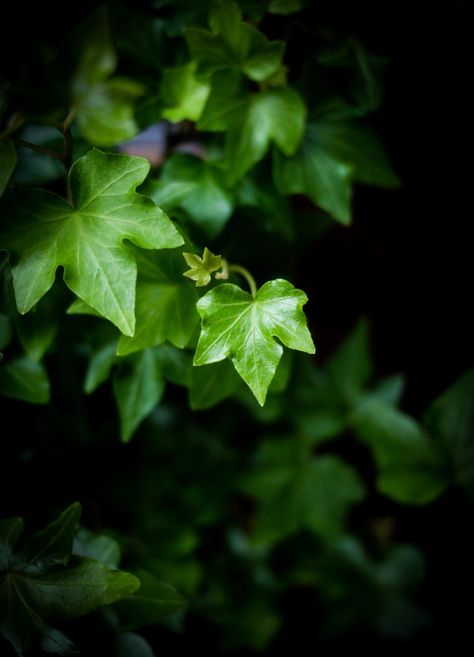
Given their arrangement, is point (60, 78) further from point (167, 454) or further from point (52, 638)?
point (167, 454)

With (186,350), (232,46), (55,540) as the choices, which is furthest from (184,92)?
(55,540)

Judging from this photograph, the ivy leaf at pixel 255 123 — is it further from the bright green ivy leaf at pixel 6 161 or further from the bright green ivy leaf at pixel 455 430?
the bright green ivy leaf at pixel 455 430

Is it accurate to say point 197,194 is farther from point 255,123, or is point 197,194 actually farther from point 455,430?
point 455,430

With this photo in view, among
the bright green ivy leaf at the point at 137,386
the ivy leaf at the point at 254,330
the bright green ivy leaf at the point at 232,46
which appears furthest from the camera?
the bright green ivy leaf at the point at 137,386

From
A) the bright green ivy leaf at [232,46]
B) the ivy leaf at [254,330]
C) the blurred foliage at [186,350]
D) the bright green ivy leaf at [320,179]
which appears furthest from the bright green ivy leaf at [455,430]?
the bright green ivy leaf at [232,46]

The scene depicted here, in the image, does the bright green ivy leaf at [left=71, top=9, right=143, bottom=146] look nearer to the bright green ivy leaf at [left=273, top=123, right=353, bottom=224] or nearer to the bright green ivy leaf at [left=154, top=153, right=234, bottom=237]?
the bright green ivy leaf at [left=154, top=153, right=234, bottom=237]
